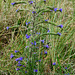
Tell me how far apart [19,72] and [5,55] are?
1.21 ft

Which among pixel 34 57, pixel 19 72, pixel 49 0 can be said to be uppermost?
pixel 49 0

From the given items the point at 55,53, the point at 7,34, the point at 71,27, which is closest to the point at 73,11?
the point at 71,27

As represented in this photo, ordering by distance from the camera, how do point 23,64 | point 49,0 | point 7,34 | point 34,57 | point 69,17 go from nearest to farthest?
point 34,57, point 23,64, point 7,34, point 69,17, point 49,0

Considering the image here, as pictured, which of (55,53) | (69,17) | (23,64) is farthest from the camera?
(69,17)

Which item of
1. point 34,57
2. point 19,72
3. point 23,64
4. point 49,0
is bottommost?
point 19,72

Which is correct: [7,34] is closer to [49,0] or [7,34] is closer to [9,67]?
[9,67]

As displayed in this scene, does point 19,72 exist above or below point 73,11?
below

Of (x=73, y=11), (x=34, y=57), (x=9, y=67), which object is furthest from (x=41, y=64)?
(x=73, y=11)

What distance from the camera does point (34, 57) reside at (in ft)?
5.83

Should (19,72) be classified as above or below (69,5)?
below

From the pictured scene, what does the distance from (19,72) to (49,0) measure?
6.34 ft

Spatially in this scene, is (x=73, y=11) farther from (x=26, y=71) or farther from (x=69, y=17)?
(x=26, y=71)

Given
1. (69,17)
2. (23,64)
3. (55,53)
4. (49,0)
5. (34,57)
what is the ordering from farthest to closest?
1. (49,0)
2. (69,17)
3. (55,53)
4. (23,64)
5. (34,57)

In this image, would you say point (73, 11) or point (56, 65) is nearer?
point (56, 65)
